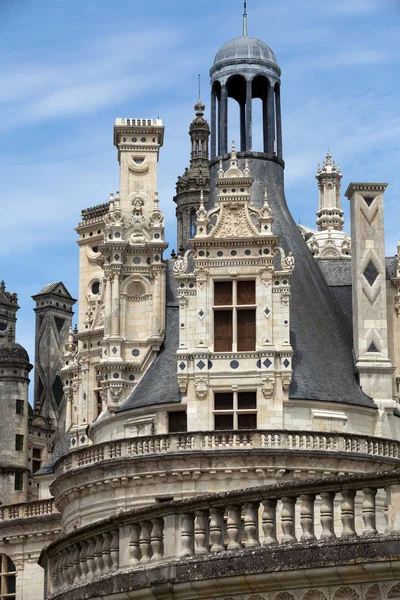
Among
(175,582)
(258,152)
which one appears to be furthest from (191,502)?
(258,152)

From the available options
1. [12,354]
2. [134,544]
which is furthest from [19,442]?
[134,544]

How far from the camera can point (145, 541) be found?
17422mm

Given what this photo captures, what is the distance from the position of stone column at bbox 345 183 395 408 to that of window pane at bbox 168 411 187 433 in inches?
197

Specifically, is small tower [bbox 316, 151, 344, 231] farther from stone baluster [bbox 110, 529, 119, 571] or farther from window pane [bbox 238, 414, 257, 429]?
stone baluster [bbox 110, 529, 119, 571]

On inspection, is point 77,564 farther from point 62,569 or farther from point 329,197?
point 329,197

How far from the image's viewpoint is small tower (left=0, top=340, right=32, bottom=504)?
179 ft

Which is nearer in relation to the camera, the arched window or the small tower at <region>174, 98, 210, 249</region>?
the arched window

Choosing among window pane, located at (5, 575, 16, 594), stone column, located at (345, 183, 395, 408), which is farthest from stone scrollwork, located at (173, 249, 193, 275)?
window pane, located at (5, 575, 16, 594)

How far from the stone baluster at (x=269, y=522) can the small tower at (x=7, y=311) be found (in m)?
49.3

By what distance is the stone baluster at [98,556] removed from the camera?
18.4 metres

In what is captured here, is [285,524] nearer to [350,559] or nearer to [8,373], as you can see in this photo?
[350,559]

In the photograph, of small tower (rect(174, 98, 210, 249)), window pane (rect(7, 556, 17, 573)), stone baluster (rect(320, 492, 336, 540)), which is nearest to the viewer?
stone baluster (rect(320, 492, 336, 540))

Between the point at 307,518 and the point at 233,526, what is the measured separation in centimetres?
98

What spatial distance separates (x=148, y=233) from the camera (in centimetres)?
4416
